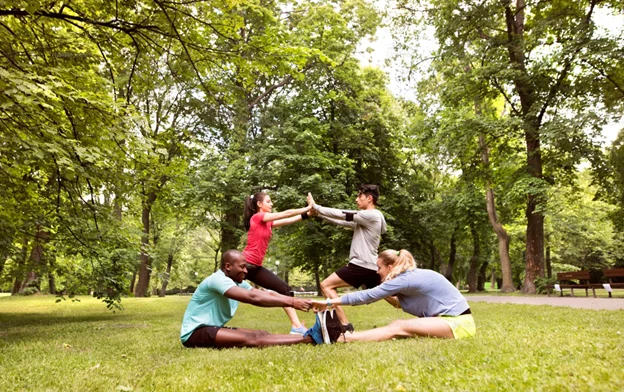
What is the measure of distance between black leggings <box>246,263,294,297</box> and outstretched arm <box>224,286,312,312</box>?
4.68 ft

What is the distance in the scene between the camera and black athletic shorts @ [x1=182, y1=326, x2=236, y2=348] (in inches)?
215

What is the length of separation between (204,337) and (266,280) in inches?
57.0

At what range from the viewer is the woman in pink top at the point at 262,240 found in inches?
264

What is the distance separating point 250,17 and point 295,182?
8379mm

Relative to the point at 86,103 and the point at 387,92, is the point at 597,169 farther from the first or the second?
the point at 86,103

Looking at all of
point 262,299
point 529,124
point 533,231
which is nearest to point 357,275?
point 262,299

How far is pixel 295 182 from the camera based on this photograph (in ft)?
71.9

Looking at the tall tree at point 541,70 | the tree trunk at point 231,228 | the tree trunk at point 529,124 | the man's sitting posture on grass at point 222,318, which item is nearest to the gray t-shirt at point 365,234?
the man's sitting posture on grass at point 222,318

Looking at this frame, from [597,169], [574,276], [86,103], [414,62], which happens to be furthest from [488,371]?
[414,62]

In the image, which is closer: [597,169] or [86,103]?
[86,103]

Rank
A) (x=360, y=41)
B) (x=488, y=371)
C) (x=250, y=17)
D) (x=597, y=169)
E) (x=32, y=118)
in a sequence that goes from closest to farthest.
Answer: (x=488, y=371) < (x=32, y=118) < (x=597, y=169) < (x=250, y=17) < (x=360, y=41)

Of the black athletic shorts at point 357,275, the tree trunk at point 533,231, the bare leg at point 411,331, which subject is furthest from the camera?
the tree trunk at point 533,231

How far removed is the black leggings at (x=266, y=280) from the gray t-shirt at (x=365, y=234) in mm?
1098

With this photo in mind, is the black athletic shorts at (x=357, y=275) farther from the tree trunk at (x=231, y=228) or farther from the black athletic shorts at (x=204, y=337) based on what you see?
the tree trunk at (x=231, y=228)
